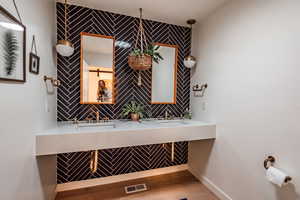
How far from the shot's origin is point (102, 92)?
208cm

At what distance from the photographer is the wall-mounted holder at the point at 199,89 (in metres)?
2.18

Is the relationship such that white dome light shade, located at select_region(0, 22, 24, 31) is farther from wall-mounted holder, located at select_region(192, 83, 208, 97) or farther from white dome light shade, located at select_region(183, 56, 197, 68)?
wall-mounted holder, located at select_region(192, 83, 208, 97)

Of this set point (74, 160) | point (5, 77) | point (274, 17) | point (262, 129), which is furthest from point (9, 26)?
point (262, 129)

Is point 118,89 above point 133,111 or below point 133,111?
above

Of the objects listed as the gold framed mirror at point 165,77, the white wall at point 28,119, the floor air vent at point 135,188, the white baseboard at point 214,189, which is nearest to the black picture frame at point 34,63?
the white wall at point 28,119

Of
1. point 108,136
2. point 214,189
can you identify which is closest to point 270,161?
point 214,189

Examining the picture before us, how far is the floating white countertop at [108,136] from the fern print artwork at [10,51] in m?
0.69

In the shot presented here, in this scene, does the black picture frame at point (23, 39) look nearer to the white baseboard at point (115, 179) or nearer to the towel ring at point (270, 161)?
the white baseboard at point (115, 179)

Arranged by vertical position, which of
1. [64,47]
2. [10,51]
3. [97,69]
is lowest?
[10,51]

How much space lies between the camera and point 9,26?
2.90ft

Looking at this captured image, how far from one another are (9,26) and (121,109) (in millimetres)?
1492

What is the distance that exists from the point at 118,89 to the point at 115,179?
54.2 inches

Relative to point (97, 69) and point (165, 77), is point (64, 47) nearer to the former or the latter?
point (97, 69)

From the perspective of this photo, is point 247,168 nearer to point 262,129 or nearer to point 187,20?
point 262,129
